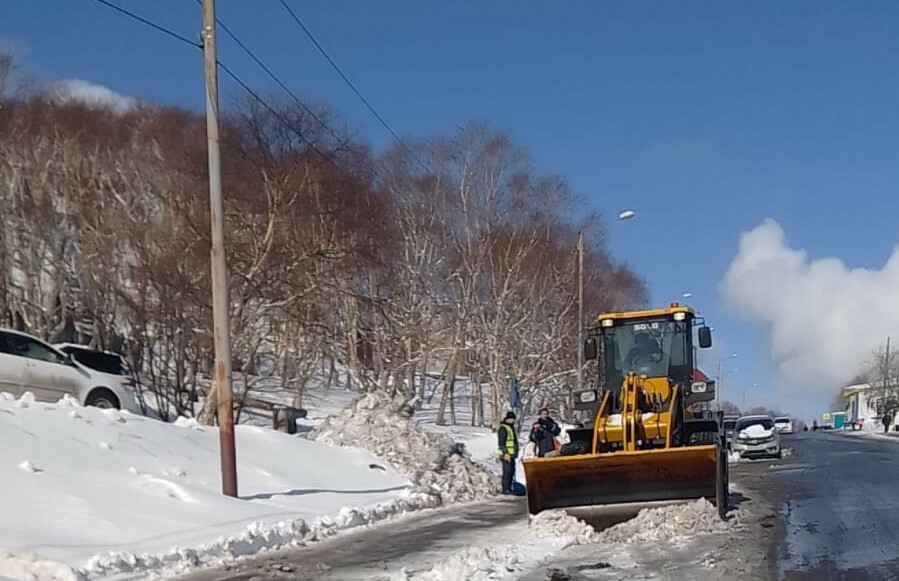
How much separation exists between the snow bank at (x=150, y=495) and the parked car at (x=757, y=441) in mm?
16139

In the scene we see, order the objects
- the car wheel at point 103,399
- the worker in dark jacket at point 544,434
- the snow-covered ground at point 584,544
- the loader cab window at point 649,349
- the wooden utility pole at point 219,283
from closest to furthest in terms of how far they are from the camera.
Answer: the snow-covered ground at point 584,544 → the wooden utility pole at point 219,283 → the loader cab window at point 649,349 → the car wheel at point 103,399 → the worker in dark jacket at point 544,434

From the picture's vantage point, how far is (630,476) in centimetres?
1370

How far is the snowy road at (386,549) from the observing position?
10.6 m

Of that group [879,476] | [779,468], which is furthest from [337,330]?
[879,476]

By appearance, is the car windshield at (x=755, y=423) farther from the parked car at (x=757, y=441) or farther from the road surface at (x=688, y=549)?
the road surface at (x=688, y=549)

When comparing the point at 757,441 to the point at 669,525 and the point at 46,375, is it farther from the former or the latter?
the point at 46,375

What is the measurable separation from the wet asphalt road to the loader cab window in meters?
2.73

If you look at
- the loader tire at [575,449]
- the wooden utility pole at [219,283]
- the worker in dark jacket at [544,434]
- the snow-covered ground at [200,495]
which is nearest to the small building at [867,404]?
the worker in dark jacket at [544,434]

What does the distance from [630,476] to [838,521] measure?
3066 mm

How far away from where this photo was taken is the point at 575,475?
45.3ft

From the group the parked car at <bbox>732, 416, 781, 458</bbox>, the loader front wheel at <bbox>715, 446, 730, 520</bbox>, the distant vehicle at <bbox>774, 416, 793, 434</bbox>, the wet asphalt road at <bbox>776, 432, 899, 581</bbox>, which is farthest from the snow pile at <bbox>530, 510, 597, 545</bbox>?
the distant vehicle at <bbox>774, 416, 793, 434</bbox>

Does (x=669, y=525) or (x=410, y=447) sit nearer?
(x=669, y=525)

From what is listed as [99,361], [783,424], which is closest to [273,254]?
[99,361]

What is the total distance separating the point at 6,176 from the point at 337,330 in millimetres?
14278
